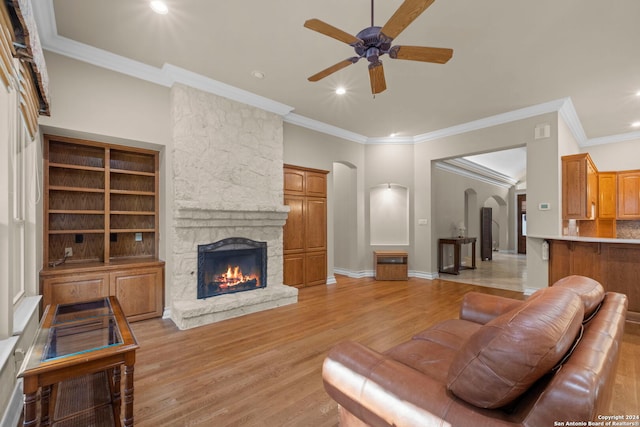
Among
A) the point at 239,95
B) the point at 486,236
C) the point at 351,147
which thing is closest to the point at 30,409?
the point at 239,95

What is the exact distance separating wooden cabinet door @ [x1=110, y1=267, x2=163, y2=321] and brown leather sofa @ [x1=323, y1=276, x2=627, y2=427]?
10.3ft

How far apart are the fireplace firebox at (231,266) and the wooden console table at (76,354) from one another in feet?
5.99

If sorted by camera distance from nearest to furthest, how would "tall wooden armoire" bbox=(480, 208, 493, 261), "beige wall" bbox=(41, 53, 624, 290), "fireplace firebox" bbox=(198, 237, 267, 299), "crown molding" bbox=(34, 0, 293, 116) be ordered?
1. "crown molding" bbox=(34, 0, 293, 116)
2. "beige wall" bbox=(41, 53, 624, 290)
3. "fireplace firebox" bbox=(198, 237, 267, 299)
4. "tall wooden armoire" bbox=(480, 208, 493, 261)

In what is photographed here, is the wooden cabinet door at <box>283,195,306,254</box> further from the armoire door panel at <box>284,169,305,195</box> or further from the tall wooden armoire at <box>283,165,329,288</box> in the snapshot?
the armoire door panel at <box>284,169,305,195</box>

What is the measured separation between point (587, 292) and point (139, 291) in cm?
428

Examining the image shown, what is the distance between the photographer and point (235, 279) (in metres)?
4.26

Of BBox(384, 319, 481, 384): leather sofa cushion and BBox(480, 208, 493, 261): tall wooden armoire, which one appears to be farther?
BBox(480, 208, 493, 261): tall wooden armoire

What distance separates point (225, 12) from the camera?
8.82ft

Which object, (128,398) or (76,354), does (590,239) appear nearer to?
(128,398)

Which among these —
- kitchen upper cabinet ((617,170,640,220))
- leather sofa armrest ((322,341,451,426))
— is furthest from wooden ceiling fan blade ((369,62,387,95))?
kitchen upper cabinet ((617,170,640,220))

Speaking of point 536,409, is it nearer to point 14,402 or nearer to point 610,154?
point 14,402

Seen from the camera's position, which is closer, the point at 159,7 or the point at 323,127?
the point at 159,7

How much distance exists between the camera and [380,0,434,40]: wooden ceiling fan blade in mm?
1840

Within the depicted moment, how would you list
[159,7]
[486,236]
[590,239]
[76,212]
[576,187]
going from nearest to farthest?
1. [159,7]
2. [76,212]
3. [590,239]
4. [576,187]
5. [486,236]
